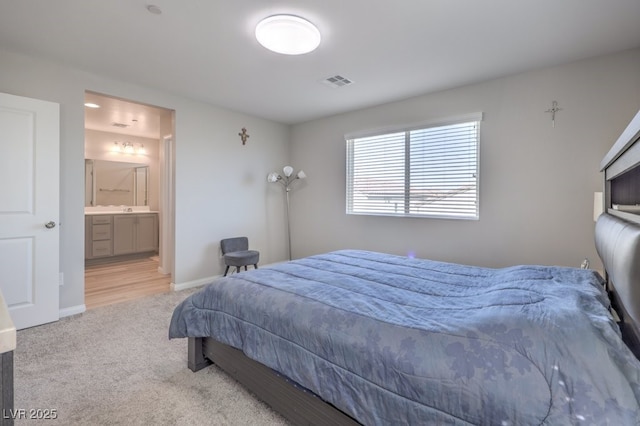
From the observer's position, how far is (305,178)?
500 cm

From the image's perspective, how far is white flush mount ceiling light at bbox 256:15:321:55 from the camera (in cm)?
214

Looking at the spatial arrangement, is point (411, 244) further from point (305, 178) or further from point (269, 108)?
point (269, 108)

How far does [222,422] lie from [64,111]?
3.26m

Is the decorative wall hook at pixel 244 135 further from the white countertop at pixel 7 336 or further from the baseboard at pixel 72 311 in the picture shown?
the white countertop at pixel 7 336

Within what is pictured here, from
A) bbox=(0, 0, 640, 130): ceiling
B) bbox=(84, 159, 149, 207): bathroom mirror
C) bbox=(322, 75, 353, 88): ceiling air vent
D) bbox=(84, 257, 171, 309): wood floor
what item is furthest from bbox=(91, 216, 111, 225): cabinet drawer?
bbox=(322, 75, 353, 88): ceiling air vent

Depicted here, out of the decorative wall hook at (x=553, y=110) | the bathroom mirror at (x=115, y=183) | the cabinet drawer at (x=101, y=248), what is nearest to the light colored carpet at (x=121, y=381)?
the cabinet drawer at (x=101, y=248)

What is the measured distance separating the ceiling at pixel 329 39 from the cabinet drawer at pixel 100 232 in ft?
11.3

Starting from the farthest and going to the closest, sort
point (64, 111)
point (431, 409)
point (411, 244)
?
point (411, 244)
point (64, 111)
point (431, 409)

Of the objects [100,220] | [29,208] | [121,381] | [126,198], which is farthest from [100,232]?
[121,381]

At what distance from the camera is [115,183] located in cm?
618

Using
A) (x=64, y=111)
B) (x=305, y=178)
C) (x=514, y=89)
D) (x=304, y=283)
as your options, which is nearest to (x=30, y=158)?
(x=64, y=111)

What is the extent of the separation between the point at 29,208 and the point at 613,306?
14.5 ft

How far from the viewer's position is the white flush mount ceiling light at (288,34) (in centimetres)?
214

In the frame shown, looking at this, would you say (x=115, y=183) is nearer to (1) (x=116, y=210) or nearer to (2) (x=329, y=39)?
(1) (x=116, y=210)
